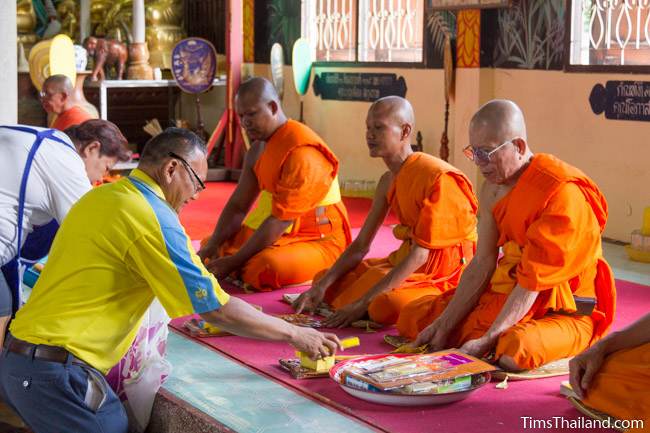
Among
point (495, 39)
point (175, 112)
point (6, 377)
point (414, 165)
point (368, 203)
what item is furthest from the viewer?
point (175, 112)

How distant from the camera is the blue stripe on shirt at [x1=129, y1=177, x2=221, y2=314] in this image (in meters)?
3.27

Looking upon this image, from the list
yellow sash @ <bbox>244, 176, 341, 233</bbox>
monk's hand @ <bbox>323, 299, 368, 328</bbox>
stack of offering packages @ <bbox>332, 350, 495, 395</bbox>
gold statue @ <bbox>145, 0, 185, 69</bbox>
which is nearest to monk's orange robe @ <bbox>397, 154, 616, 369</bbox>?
stack of offering packages @ <bbox>332, 350, 495, 395</bbox>

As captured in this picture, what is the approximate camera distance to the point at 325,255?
6.21 metres

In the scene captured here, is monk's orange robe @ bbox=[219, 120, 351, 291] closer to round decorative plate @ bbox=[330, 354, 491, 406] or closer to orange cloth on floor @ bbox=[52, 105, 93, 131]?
orange cloth on floor @ bbox=[52, 105, 93, 131]

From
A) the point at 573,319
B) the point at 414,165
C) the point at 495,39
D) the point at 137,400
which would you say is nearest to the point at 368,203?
the point at 495,39

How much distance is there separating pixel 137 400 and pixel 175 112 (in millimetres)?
10093

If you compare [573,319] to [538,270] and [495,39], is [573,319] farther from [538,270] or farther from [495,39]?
[495,39]

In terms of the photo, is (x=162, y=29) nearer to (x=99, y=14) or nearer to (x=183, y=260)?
(x=99, y=14)

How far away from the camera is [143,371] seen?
3941mm

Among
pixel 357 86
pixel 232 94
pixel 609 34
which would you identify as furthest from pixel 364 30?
pixel 609 34

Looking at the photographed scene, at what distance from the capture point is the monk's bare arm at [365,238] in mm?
5422

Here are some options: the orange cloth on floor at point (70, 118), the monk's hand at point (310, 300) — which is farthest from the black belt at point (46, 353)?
the orange cloth on floor at point (70, 118)

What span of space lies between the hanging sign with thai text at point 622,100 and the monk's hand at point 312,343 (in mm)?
4685

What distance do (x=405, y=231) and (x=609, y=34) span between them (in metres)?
3.28
